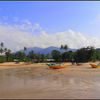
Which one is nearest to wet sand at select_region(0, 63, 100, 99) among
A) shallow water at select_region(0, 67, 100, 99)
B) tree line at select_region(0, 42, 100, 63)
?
shallow water at select_region(0, 67, 100, 99)

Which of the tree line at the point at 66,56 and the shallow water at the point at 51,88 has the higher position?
the tree line at the point at 66,56

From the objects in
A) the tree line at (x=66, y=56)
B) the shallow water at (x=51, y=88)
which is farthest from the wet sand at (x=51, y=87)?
the tree line at (x=66, y=56)

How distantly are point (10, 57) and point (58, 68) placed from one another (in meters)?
49.8

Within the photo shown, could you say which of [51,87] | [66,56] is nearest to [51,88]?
[51,87]

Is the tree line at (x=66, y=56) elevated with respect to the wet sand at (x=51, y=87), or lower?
elevated

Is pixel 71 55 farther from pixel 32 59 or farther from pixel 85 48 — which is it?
pixel 32 59

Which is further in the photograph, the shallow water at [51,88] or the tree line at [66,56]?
the tree line at [66,56]

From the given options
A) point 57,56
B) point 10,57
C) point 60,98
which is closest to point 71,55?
point 57,56

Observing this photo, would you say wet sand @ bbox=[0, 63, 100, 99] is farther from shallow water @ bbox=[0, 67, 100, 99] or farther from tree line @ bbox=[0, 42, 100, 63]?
tree line @ bbox=[0, 42, 100, 63]

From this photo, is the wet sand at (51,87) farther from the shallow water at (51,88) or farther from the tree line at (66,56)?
the tree line at (66,56)

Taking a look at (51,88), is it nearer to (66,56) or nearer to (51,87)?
(51,87)

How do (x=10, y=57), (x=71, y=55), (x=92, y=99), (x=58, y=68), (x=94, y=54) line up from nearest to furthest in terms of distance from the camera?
1. (x=92, y=99)
2. (x=58, y=68)
3. (x=94, y=54)
4. (x=71, y=55)
5. (x=10, y=57)

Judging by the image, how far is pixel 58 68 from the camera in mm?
49625

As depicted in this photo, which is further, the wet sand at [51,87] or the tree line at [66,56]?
the tree line at [66,56]
